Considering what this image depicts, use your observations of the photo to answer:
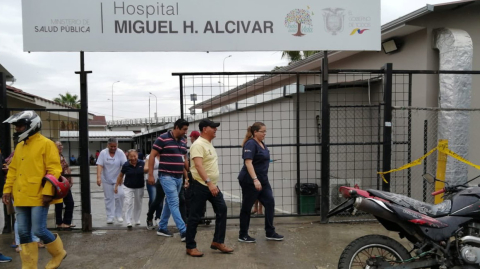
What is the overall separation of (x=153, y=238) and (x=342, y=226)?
10.5 feet

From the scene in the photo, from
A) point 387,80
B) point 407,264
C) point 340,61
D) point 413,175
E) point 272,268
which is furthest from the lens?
point 340,61

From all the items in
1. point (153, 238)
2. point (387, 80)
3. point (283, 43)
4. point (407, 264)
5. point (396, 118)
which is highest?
point (283, 43)

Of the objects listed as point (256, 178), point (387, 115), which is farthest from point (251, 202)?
point (387, 115)

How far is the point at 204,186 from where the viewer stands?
5.05 metres

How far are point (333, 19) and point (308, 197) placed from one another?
12.7 ft

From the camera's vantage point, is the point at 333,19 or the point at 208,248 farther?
the point at 333,19

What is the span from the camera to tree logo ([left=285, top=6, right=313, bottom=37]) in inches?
248

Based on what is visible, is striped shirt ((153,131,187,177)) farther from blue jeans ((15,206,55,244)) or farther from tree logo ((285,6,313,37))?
tree logo ((285,6,313,37))

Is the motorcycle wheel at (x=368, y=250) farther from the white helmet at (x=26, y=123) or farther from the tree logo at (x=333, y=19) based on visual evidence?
the tree logo at (x=333, y=19)

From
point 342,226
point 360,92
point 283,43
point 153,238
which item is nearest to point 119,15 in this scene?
point 283,43

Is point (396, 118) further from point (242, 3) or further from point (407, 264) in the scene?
point (407, 264)

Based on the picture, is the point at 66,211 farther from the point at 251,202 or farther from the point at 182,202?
the point at 251,202

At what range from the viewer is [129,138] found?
38656 mm

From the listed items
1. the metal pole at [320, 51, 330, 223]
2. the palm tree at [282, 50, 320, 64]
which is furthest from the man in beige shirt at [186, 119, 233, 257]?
the palm tree at [282, 50, 320, 64]
